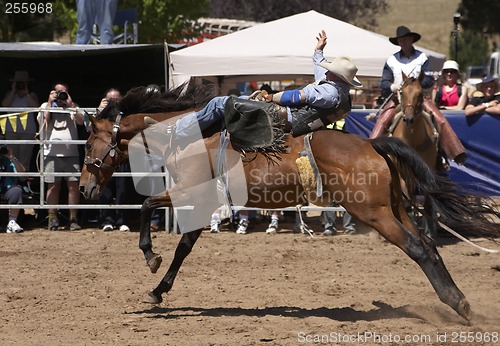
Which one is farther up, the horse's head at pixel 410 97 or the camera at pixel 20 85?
the horse's head at pixel 410 97

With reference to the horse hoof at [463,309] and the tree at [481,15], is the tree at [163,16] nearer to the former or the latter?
the horse hoof at [463,309]

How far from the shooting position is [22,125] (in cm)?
1072

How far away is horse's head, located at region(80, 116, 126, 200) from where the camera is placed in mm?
6738

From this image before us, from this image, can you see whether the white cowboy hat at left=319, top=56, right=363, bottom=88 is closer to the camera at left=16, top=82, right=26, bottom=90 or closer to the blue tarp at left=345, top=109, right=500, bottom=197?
the blue tarp at left=345, top=109, right=500, bottom=197

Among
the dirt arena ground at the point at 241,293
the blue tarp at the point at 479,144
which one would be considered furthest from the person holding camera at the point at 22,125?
the blue tarp at the point at 479,144

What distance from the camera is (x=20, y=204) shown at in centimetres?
1047

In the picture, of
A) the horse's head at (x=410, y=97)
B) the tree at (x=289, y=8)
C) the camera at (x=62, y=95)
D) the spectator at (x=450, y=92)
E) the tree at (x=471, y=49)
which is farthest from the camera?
the tree at (x=471, y=49)

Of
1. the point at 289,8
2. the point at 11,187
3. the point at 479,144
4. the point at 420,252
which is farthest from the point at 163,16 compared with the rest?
the point at 420,252

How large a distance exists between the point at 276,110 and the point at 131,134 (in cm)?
123

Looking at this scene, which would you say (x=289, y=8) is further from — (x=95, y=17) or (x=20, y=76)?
(x=20, y=76)

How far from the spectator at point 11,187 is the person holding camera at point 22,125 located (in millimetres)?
239

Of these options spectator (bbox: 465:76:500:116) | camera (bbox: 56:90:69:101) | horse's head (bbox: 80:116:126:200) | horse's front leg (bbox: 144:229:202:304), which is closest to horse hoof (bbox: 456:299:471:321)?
horse's front leg (bbox: 144:229:202:304)

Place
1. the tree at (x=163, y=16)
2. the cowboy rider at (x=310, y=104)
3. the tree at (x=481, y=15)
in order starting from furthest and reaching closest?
the tree at (x=481, y=15), the tree at (x=163, y=16), the cowboy rider at (x=310, y=104)

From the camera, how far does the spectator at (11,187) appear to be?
10.4m
